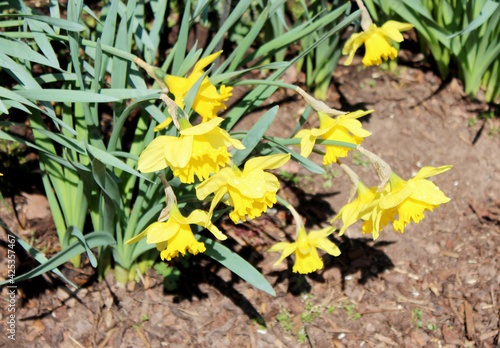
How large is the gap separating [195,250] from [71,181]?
0.77 meters

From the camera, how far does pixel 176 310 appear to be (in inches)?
83.1

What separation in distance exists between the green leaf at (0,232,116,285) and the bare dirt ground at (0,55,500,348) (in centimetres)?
35

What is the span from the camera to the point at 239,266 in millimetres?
1737

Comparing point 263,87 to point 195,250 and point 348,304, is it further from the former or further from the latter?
point 348,304

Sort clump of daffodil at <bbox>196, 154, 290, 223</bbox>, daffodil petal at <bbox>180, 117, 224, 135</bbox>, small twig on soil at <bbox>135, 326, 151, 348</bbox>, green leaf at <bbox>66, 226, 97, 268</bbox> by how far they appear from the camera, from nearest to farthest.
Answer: daffodil petal at <bbox>180, 117, 224, 135</bbox> < clump of daffodil at <bbox>196, 154, 290, 223</bbox> < green leaf at <bbox>66, 226, 97, 268</bbox> < small twig on soil at <bbox>135, 326, 151, 348</bbox>

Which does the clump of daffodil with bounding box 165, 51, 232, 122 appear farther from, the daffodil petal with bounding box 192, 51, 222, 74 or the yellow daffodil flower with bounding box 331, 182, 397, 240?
the yellow daffodil flower with bounding box 331, 182, 397, 240

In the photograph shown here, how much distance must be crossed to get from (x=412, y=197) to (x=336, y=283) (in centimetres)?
94

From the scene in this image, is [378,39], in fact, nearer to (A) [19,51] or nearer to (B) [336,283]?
(B) [336,283]

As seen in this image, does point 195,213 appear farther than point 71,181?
No

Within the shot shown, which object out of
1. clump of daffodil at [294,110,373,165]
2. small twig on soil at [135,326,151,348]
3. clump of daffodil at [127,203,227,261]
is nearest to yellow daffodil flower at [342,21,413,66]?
clump of daffodil at [294,110,373,165]

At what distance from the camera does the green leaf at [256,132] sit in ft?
5.12

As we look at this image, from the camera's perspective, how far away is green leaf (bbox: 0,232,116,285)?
1.64 metres

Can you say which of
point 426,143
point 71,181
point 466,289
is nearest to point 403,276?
point 466,289

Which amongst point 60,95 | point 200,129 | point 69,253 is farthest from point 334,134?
point 69,253
